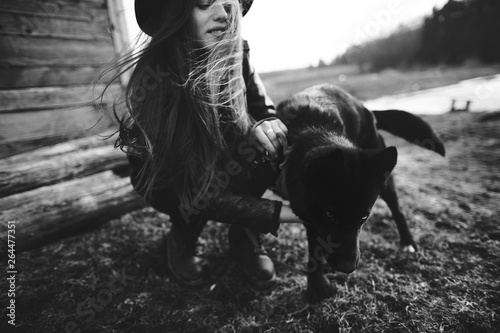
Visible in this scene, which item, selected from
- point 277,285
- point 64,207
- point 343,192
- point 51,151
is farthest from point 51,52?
point 343,192

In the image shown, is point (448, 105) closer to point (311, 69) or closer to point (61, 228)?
point (61, 228)

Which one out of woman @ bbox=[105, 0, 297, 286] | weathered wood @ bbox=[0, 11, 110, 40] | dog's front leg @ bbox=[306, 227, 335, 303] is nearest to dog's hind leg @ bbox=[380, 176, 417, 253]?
dog's front leg @ bbox=[306, 227, 335, 303]

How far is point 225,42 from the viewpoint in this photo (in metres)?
1.58

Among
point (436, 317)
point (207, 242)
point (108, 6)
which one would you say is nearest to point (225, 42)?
point (207, 242)

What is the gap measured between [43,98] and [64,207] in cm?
219

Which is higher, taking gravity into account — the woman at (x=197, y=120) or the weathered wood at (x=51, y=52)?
the weathered wood at (x=51, y=52)

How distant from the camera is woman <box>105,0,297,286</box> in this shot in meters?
1.58

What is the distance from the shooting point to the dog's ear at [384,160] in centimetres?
136

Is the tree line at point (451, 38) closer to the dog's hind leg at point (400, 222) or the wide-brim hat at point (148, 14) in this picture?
the dog's hind leg at point (400, 222)

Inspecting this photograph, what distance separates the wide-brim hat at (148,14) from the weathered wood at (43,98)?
173cm

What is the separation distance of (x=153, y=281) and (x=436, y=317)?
6.21 feet

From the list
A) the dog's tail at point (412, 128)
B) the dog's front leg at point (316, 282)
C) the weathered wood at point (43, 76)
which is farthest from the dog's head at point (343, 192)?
the weathered wood at point (43, 76)

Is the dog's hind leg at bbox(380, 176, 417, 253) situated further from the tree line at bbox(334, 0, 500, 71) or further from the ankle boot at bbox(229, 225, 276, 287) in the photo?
the tree line at bbox(334, 0, 500, 71)

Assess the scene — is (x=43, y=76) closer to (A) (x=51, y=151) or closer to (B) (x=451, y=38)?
(A) (x=51, y=151)
